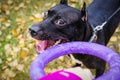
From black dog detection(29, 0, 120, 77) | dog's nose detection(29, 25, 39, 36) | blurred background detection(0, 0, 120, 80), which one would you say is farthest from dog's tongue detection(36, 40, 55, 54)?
blurred background detection(0, 0, 120, 80)

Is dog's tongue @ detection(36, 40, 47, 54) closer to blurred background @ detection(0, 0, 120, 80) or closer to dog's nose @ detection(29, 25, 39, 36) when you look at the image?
dog's nose @ detection(29, 25, 39, 36)

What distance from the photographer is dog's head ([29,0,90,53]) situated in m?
2.92

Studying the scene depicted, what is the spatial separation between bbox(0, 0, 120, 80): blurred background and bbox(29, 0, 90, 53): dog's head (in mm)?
1171

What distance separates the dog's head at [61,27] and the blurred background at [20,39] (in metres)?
1.17

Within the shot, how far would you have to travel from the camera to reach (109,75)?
7.56 ft

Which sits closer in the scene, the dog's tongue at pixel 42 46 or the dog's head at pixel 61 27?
the dog's head at pixel 61 27

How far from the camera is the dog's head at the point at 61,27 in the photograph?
2.92 metres

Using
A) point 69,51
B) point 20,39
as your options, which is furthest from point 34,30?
point 20,39

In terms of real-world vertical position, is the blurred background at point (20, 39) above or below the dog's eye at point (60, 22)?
below

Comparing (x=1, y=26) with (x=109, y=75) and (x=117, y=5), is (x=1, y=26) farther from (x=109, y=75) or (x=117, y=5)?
(x=109, y=75)

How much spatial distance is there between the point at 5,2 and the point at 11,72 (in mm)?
1579

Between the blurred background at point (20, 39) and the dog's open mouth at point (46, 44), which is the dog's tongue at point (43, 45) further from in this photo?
the blurred background at point (20, 39)

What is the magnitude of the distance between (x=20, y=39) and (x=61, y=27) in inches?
72.3

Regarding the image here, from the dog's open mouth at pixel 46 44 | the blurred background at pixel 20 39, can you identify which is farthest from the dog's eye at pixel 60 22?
the blurred background at pixel 20 39
